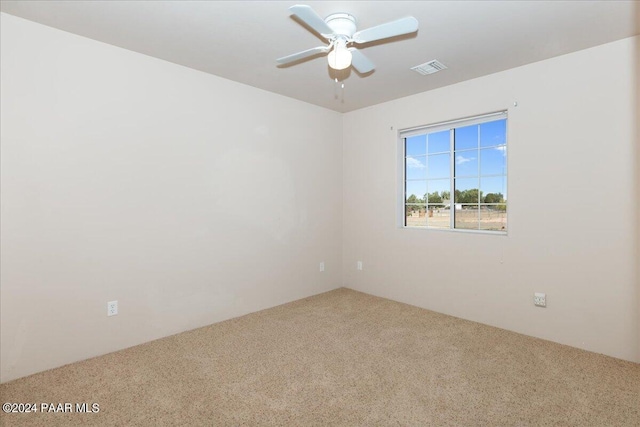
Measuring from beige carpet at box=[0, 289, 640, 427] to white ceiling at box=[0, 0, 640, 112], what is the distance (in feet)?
7.95

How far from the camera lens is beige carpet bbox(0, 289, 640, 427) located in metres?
→ 1.87

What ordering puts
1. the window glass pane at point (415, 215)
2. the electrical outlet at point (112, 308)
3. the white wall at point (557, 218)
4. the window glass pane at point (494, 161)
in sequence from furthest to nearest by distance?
the window glass pane at point (415, 215), the window glass pane at point (494, 161), the electrical outlet at point (112, 308), the white wall at point (557, 218)

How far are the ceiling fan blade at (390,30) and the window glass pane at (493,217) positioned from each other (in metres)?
2.14

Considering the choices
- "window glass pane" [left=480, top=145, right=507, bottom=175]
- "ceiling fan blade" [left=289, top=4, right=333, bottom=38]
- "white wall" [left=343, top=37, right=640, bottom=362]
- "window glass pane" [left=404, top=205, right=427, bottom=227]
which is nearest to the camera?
"ceiling fan blade" [left=289, top=4, right=333, bottom=38]

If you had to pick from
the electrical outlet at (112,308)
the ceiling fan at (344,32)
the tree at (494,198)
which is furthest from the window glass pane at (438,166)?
the electrical outlet at (112,308)

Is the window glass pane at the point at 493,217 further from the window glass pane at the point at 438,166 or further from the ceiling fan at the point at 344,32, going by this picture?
the ceiling fan at the point at 344,32

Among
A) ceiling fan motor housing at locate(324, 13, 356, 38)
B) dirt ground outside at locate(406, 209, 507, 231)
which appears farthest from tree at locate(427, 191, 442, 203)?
ceiling fan motor housing at locate(324, 13, 356, 38)

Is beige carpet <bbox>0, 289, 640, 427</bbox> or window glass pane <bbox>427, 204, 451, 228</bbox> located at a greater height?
window glass pane <bbox>427, 204, 451, 228</bbox>

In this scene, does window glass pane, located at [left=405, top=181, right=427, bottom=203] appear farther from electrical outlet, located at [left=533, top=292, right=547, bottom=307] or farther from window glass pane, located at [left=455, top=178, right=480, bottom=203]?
electrical outlet, located at [left=533, top=292, right=547, bottom=307]

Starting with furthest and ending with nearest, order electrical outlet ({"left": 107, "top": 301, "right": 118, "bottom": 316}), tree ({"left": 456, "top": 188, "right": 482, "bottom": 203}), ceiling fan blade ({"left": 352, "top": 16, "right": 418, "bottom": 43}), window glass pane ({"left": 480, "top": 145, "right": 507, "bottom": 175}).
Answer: tree ({"left": 456, "top": 188, "right": 482, "bottom": 203}), window glass pane ({"left": 480, "top": 145, "right": 507, "bottom": 175}), electrical outlet ({"left": 107, "top": 301, "right": 118, "bottom": 316}), ceiling fan blade ({"left": 352, "top": 16, "right": 418, "bottom": 43})

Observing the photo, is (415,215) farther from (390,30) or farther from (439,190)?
(390,30)

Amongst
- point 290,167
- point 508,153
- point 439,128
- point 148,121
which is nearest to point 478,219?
point 508,153

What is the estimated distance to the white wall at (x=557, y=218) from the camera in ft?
8.24

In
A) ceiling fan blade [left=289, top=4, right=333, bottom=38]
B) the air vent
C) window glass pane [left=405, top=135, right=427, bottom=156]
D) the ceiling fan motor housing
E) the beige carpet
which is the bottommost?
the beige carpet
